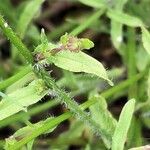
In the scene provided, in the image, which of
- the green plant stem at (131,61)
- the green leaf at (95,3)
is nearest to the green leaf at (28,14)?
the green leaf at (95,3)

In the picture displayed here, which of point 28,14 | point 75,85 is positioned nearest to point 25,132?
point 75,85

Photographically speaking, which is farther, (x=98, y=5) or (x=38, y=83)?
(x=98, y=5)

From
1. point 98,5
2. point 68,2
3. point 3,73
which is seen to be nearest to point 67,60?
point 98,5

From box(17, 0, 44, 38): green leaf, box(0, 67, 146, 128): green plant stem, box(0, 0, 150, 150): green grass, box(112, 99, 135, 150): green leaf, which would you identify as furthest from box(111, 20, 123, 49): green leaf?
box(112, 99, 135, 150): green leaf

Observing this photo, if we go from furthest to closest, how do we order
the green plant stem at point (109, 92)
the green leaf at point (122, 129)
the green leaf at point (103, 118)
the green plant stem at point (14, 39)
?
the green plant stem at point (109, 92) < the green leaf at point (103, 118) < the green leaf at point (122, 129) < the green plant stem at point (14, 39)

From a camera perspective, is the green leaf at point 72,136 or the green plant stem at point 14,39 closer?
the green plant stem at point 14,39

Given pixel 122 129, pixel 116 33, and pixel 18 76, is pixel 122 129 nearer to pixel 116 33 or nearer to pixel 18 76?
pixel 18 76

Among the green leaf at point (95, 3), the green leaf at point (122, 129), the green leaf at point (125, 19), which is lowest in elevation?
the green leaf at point (122, 129)

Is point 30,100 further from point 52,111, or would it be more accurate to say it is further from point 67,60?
point 52,111

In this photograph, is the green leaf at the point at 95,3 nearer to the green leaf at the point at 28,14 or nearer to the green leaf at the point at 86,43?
the green leaf at the point at 28,14
